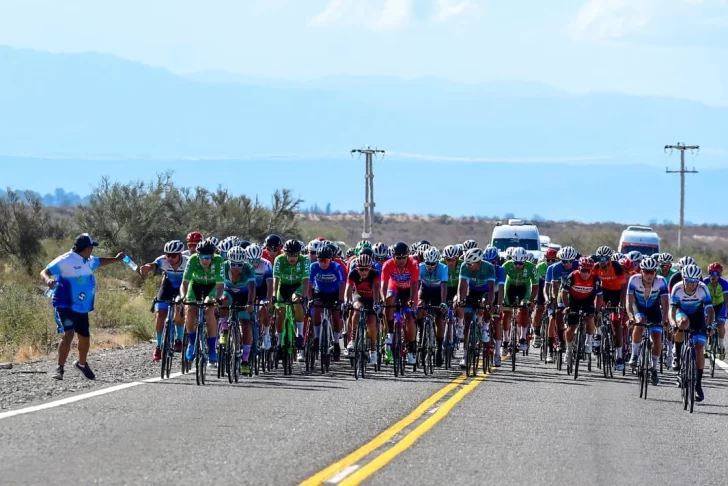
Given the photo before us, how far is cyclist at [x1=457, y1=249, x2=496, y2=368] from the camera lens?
20469 mm

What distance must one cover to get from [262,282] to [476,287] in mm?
3247

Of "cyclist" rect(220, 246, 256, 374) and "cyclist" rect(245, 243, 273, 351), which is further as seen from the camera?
"cyclist" rect(245, 243, 273, 351)

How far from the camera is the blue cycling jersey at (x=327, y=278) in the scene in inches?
802

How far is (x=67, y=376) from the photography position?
60.1 ft

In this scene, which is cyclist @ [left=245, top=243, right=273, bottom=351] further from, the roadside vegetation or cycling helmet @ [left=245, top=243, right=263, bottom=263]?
the roadside vegetation

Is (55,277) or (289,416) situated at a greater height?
(55,277)

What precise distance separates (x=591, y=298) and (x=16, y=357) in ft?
31.4

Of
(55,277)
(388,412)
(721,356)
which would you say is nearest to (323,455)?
(388,412)

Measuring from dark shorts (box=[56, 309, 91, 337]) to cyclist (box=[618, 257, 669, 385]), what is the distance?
7.19 metres

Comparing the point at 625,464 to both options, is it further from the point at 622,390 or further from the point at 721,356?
the point at 721,356

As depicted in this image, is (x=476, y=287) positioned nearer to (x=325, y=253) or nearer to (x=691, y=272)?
(x=325, y=253)

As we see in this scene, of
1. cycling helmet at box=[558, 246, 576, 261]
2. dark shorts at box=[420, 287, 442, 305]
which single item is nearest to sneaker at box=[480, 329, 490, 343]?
dark shorts at box=[420, 287, 442, 305]

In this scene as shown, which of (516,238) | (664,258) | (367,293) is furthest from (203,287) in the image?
(516,238)

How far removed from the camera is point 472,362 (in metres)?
20.6
